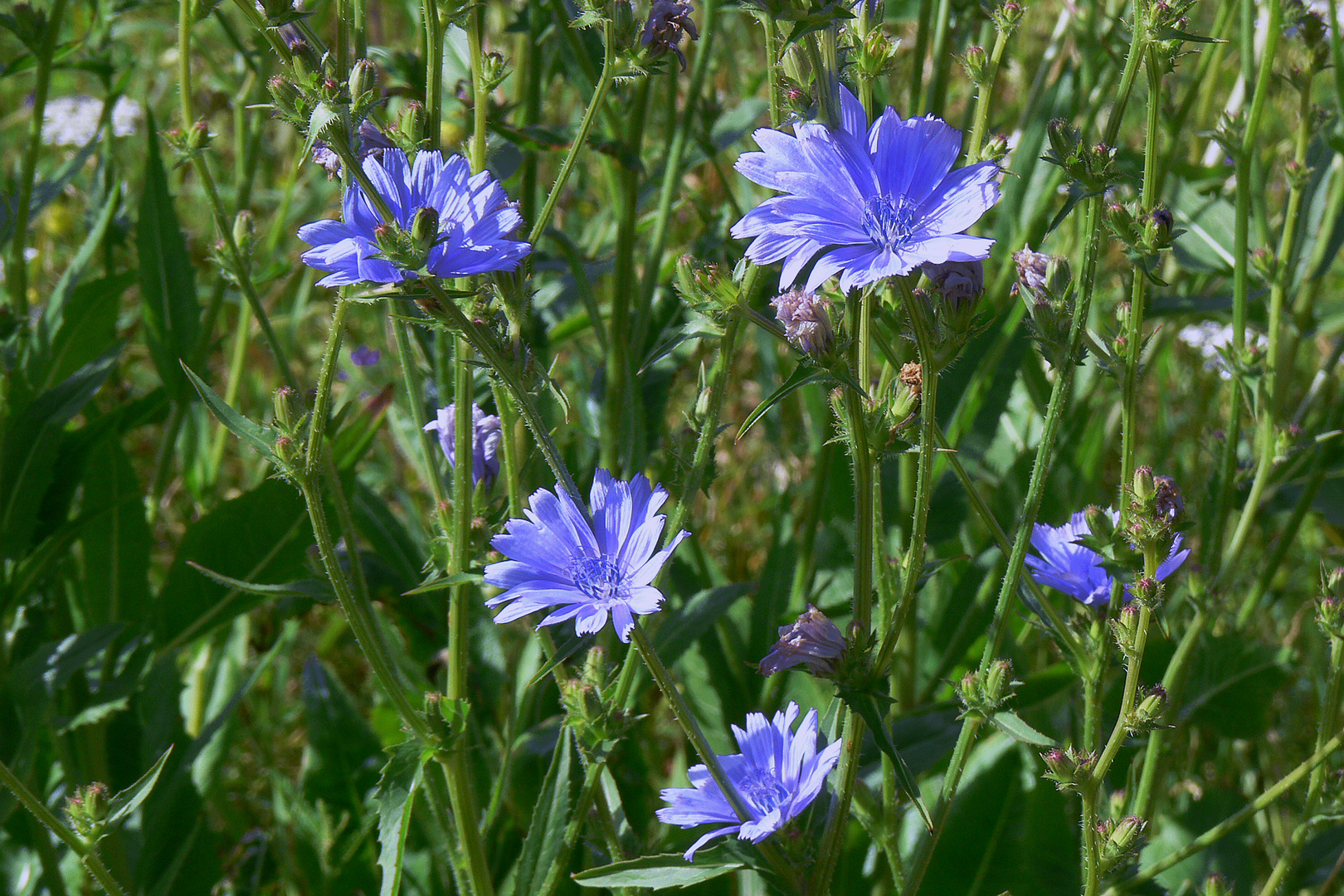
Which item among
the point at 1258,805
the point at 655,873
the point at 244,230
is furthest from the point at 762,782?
the point at 244,230

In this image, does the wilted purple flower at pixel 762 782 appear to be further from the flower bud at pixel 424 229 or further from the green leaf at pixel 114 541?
the green leaf at pixel 114 541

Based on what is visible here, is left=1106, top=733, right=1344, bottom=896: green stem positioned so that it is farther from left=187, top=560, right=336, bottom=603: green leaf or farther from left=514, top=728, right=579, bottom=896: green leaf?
left=187, top=560, right=336, bottom=603: green leaf

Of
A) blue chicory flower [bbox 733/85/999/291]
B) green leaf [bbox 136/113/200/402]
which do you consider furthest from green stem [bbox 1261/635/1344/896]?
green leaf [bbox 136/113/200/402]

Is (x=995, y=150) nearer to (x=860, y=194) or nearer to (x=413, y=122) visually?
(x=860, y=194)

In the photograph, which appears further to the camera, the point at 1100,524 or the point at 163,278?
the point at 163,278

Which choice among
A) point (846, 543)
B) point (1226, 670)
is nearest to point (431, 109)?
point (846, 543)

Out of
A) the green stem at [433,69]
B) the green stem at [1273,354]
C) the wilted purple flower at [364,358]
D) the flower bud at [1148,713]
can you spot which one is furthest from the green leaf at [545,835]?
the wilted purple flower at [364,358]
